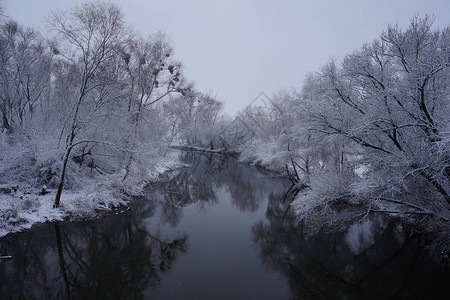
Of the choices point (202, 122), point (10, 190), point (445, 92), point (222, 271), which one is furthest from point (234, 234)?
point (202, 122)

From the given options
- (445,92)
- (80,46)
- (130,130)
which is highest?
(80,46)

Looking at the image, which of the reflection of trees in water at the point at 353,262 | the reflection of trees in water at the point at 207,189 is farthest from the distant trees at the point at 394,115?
the reflection of trees in water at the point at 207,189

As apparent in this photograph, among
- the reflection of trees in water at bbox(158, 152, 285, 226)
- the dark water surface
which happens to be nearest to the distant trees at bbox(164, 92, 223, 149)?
the reflection of trees in water at bbox(158, 152, 285, 226)

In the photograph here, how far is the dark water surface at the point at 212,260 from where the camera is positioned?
26.6 feet

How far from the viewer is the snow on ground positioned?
1066cm

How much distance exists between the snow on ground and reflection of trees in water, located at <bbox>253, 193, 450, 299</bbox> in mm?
8820

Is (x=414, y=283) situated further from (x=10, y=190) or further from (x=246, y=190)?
(x=10, y=190)

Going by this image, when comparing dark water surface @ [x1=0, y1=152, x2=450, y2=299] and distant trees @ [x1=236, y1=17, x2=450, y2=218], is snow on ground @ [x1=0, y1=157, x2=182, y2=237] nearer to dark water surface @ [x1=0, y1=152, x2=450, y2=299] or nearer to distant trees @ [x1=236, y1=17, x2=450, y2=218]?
dark water surface @ [x1=0, y1=152, x2=450, y2=299]

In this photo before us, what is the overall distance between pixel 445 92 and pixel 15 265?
15886mm

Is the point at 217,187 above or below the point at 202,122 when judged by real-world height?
below

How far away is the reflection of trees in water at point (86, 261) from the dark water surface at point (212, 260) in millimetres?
31

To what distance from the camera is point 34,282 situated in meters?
7.80

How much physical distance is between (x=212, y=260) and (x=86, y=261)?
4754mm

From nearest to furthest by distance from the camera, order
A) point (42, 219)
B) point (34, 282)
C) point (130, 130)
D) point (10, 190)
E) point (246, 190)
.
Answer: point (34, 282) < point (42, 219) < point (10, 190) < point (130, 130) < point (246, 190)
